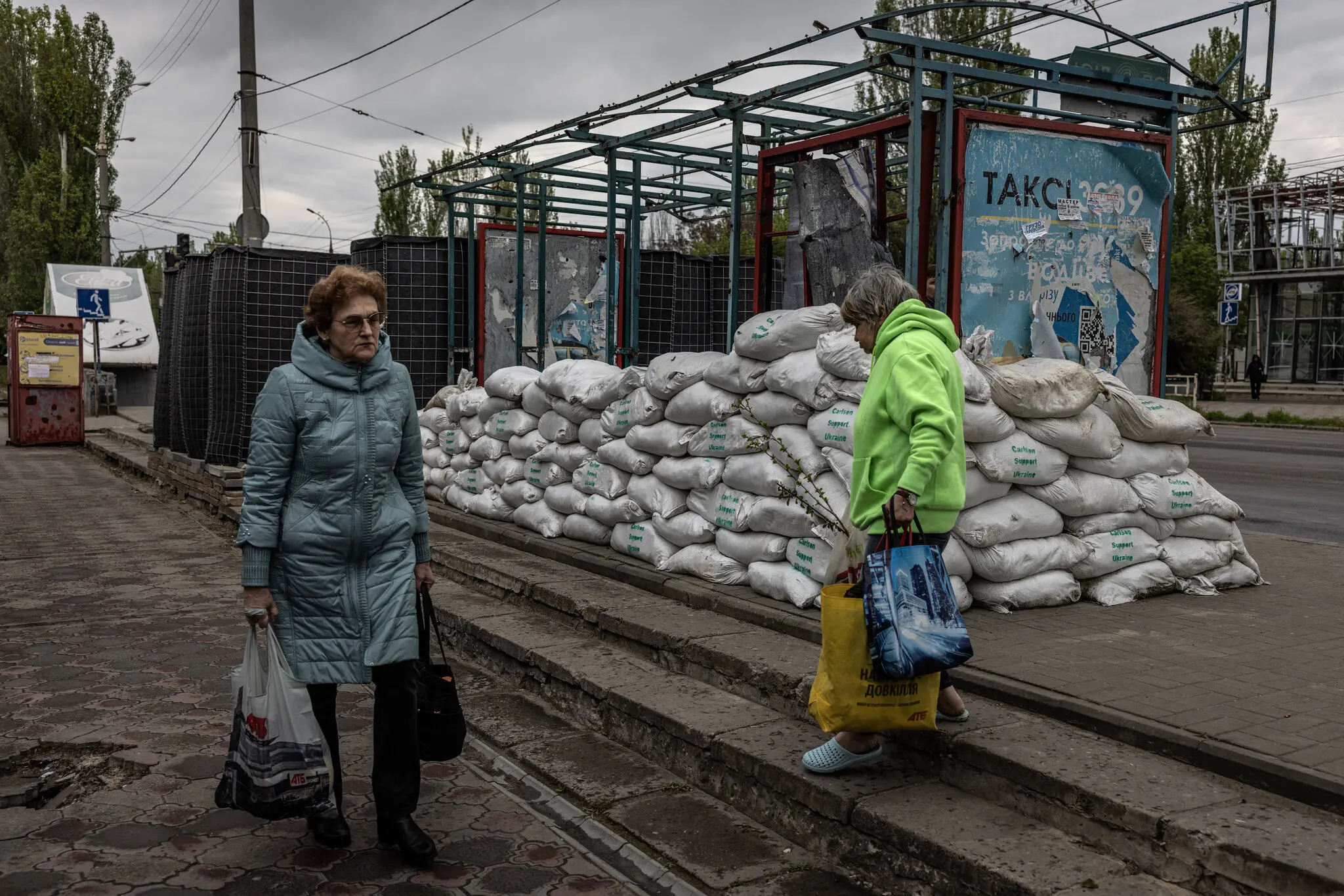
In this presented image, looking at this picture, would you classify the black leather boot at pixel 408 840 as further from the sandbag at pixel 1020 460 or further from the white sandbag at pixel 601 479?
the white sandbag at pixel 601 479

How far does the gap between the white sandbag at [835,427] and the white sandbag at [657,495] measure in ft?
4.02

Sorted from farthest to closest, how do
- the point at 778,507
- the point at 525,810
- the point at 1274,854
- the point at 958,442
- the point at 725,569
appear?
the point at 725,569 → the point at 778,507 → the point at 525,810 → the point at 958,442 → the point at 1274,854

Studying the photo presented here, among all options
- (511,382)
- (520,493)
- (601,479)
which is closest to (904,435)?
(601,479)

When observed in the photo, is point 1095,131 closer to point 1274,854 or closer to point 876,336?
point 876,336

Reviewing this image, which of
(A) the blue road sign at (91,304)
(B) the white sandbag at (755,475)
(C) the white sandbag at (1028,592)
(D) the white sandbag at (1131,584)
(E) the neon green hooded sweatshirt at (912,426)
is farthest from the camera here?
(A) the blue road sign at (91,304)

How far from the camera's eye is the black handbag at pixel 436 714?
359 centimetres

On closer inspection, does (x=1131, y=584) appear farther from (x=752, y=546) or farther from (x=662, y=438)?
(x=662, y=438)

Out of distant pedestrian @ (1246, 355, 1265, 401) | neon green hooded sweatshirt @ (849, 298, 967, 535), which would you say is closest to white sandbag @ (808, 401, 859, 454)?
neon green hooded sweatshirt @ (849, 298, 967, 535)

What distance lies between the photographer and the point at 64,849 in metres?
3.42

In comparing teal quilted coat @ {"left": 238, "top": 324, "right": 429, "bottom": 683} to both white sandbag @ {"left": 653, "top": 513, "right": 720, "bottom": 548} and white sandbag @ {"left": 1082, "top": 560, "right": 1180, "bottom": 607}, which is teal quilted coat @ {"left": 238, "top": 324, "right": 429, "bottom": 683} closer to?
white sandbag @ {"left": 653, "top": 513, "right": 720, "bottom": 548}

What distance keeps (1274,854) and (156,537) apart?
9.49m

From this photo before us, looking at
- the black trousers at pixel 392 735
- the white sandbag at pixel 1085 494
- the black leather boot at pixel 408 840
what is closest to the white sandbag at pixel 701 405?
the white sandbag at pixel 1085 494

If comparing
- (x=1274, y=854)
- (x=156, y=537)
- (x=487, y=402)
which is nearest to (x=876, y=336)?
(x=1274, y=854)

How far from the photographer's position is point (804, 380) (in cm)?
538
